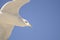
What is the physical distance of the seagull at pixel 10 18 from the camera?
3.97 meters

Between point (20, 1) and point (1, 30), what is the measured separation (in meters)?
0.69

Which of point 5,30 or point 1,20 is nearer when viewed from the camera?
point 1,20

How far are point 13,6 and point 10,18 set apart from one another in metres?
0.23

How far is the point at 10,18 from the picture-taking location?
13.2 ft

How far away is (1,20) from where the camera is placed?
13.2 ft

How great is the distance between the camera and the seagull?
3973mm

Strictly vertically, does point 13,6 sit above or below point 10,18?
above

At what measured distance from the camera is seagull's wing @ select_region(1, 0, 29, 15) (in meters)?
3.97

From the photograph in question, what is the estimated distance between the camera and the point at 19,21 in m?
4.14

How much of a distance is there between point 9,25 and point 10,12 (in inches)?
11.4

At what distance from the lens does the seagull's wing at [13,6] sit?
3.97 meters

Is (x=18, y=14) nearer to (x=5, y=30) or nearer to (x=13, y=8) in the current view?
(x=13, y=8)

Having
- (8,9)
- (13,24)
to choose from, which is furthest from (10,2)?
(13,24)

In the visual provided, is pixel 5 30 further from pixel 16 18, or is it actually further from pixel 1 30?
pixel 16 18
